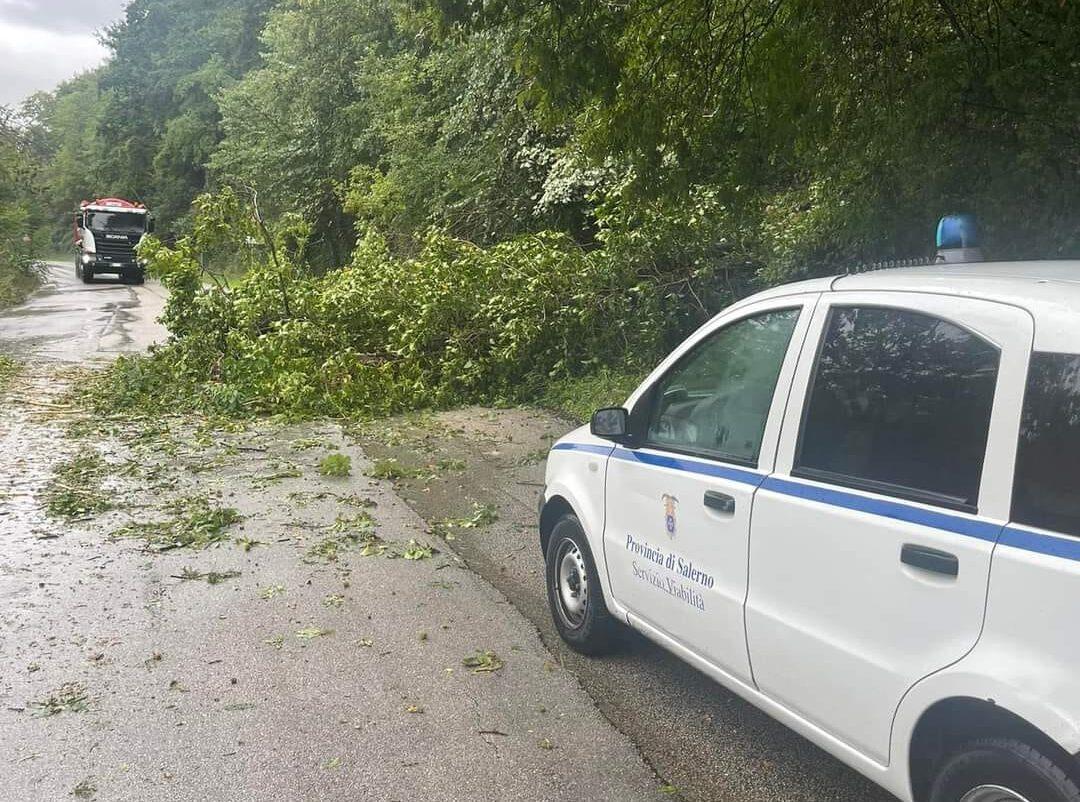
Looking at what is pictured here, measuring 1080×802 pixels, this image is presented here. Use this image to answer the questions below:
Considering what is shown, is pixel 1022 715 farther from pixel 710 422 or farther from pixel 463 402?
pixel 463 402

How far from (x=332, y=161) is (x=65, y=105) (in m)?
82.4

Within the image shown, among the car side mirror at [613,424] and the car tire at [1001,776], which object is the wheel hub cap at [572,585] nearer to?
the car side mirror at [613,424]

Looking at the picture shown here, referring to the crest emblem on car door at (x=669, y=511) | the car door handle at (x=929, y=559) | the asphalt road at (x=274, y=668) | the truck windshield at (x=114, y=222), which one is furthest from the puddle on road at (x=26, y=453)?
the truck windshield at (x=114, y=222)

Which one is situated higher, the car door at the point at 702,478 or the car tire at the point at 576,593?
the car door at the point at 702,478

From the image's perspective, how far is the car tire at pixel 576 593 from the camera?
4473mm

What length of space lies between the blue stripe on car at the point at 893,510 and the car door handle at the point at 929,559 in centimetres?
6

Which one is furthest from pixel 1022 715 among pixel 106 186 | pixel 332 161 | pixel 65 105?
pixel 65 105

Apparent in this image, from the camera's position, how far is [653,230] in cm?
1138

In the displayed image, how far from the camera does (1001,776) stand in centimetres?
228

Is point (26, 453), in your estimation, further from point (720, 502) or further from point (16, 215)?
point (16, 215)

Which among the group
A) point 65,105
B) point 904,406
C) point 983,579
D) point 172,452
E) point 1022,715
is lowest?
point 172,452

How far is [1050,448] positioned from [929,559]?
16.3 inches

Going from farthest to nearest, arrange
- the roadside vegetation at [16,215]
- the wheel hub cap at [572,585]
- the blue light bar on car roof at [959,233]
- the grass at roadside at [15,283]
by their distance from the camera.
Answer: the roadside vegetation at [16,215] < the grass at roadside at [15,283] < the wheel hub cap at [572,585] < the blue light bar on car roof at [959,233]

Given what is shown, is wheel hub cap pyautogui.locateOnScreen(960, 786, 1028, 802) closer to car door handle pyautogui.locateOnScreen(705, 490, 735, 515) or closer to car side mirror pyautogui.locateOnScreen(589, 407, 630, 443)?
car door handle pyautogui.locateOnScreen(705, 490, 735, 515)
